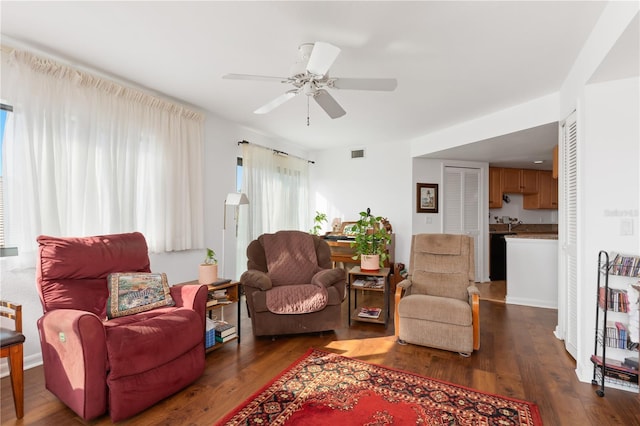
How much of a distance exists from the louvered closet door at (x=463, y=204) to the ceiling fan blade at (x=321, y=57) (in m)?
4.02

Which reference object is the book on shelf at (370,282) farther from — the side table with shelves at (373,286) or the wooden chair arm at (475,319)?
the wooden chair arm at (475,319)

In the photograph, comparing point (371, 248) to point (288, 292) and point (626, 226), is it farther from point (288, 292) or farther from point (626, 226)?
point (626, 226)

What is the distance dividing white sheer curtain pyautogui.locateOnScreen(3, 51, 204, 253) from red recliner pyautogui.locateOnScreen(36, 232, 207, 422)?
19.4 inches

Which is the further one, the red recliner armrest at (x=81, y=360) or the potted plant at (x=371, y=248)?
the potted plant at (x=371, y=248)

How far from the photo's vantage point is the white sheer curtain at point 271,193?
448cm

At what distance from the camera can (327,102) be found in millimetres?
2389

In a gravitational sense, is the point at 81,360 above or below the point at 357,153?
below

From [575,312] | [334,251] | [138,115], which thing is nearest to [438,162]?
[334,251]

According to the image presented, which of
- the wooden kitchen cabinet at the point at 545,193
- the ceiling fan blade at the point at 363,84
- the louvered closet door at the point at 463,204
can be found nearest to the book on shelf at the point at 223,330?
the ceiling fan blade at the point at 363,84

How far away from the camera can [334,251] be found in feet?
16.4

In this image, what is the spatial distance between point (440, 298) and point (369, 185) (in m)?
3.01

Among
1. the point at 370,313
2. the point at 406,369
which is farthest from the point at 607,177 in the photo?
the point at 370,313

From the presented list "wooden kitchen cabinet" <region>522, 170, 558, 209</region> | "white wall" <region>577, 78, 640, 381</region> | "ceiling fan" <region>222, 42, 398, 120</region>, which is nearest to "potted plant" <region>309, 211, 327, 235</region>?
"ceiling fan" <region>222, 42, 398, 120</region>

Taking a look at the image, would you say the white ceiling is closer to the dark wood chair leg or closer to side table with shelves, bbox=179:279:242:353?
side table with shelves, bbox=179:279:242:353
